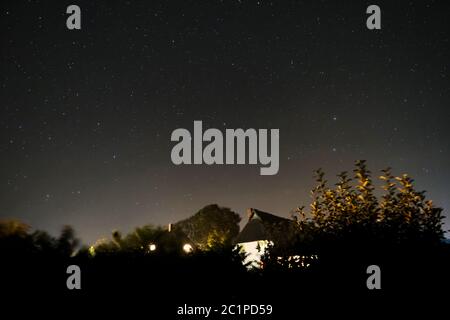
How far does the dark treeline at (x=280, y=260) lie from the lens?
361 cm

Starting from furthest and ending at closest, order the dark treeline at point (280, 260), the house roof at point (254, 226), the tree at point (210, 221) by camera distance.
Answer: the tree at point (210, 221)
the house roof at point (254, 226)
the dark treeline at point (280, 260)

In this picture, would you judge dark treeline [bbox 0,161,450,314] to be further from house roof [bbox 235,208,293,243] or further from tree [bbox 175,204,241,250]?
tree [bbox 175,204,241,250]

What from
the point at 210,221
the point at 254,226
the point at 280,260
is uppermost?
the point at 280,260

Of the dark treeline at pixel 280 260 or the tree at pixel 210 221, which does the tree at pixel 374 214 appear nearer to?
the dark treeline at pixel 280 260

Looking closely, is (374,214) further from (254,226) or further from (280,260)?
(254,226)

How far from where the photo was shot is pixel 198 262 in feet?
16.8

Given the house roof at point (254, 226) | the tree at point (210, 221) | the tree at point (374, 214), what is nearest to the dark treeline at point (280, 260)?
the tree at point (374, 214)

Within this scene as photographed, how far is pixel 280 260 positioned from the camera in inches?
242

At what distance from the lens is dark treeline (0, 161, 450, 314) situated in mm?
3611

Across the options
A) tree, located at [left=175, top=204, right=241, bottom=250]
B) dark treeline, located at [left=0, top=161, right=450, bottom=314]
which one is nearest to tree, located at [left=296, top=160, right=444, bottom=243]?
dark treeline, located at [left=0, top=161, right=450, bottom=314]

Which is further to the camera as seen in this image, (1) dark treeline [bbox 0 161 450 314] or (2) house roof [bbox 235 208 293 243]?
(2) house roof [bbox 235 208 293 243]

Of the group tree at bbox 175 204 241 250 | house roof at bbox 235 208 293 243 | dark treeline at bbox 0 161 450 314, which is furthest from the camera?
Result: tree at bbox 175 204 241 250

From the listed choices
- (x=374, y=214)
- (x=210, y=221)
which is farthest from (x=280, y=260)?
(x=210, y=221)
